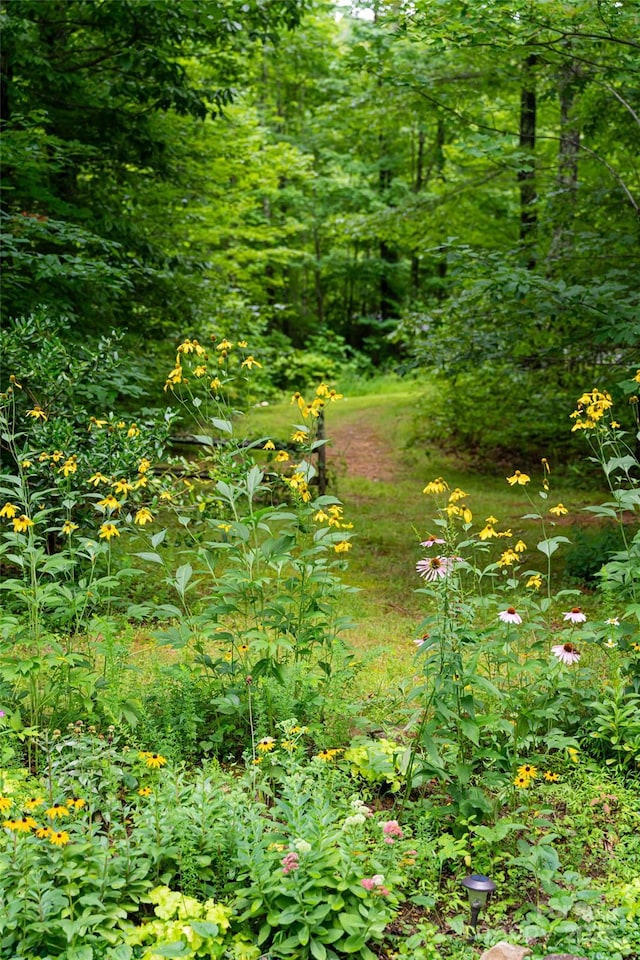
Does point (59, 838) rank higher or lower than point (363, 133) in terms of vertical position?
lower

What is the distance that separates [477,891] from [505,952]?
17 centimetres

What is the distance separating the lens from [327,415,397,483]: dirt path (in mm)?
10930

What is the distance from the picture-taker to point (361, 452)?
12156 millimetres

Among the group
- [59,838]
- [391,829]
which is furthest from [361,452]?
[59,838]

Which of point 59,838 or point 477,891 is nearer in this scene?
point 59,838

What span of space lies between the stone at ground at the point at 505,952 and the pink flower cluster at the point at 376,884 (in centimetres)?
30

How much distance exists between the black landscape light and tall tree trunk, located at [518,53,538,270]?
5083 millimetres

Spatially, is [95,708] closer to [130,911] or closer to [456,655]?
[130,911]

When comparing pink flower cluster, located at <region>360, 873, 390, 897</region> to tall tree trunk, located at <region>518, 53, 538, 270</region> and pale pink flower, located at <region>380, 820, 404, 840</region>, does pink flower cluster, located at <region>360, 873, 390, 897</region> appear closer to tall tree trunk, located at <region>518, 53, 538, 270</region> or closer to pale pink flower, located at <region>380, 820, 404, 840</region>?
pale pink flower, located at <region>380, 820, 404, 840</region>

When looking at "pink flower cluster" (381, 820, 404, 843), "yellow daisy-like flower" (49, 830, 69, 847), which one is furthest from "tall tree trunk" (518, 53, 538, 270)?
"yellow daisy-like flower" (49, 830, 69, 847)

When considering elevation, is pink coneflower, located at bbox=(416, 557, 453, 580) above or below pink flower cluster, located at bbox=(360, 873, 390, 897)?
above

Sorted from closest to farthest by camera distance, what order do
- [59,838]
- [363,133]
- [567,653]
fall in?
1. [59,838]
2. [567,653]
3. [363,133]

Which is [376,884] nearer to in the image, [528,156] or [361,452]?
[528,156]

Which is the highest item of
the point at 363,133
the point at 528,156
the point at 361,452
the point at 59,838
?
the point at 363,133
